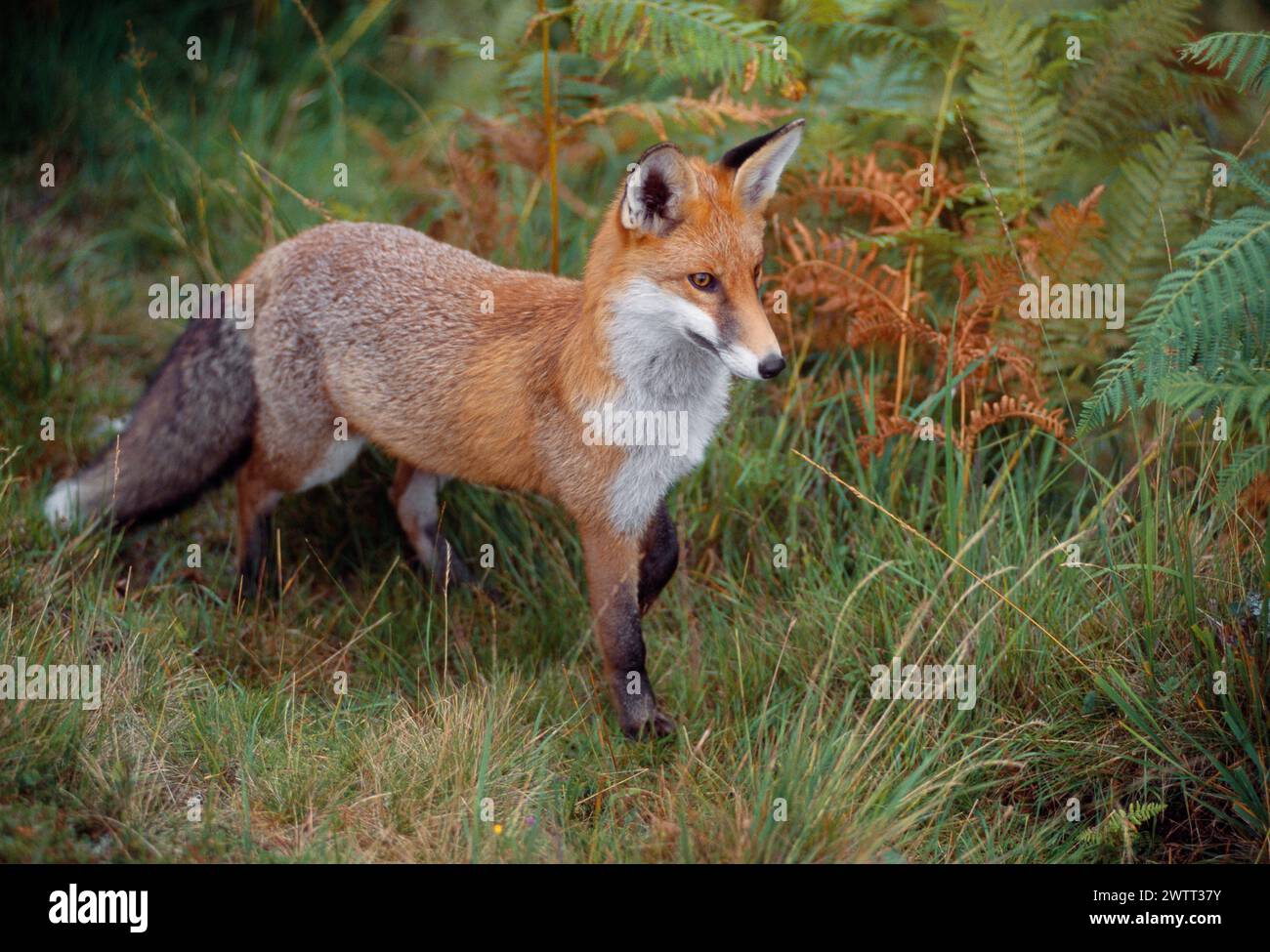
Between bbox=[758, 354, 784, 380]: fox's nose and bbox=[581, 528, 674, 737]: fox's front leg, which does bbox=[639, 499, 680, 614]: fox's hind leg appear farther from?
bbox=[758, 354, 784, 380]: fox's nose

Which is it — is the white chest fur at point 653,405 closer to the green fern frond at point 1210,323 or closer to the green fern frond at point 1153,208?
the green fern frond at point 1210,323

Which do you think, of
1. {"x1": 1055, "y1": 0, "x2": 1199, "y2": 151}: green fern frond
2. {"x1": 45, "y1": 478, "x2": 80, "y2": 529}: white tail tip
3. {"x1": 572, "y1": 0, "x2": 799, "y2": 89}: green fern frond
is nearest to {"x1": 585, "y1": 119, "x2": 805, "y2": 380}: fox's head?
{"x1": 572, "y1": 0, "x2": 799, "y2": 89}: green fern frond

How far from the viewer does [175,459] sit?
545 centimetres

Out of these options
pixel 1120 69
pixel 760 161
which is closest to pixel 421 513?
pixel 760 161

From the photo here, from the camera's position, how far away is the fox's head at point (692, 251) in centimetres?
405

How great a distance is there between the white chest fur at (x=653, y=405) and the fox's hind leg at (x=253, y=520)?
191 centimetres

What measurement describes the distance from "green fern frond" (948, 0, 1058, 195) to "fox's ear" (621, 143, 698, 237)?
7.05 feet

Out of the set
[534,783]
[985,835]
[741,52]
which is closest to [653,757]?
[534,783]

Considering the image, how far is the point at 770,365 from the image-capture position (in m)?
3.81

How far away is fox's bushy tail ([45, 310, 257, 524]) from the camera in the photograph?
5379 millimetres

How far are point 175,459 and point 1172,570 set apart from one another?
14.0 feet

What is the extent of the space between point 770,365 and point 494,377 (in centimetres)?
148
